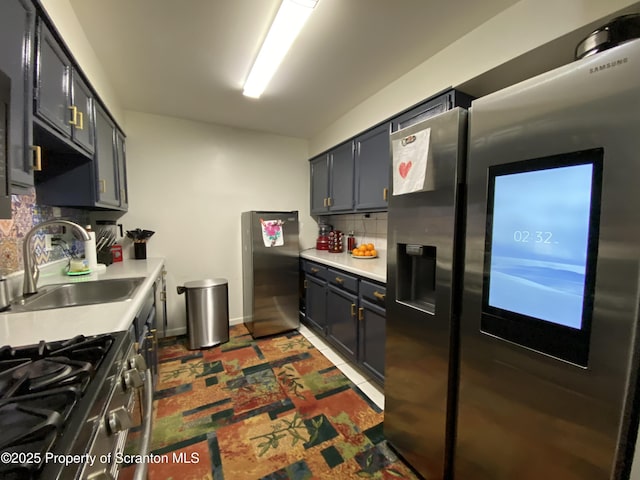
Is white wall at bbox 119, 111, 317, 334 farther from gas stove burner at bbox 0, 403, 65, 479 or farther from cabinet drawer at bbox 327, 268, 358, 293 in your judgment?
gas stove burner at bbox 0, 403, 65, 479

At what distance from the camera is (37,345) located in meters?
0.79

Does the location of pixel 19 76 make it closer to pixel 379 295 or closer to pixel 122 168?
pixel 122 168

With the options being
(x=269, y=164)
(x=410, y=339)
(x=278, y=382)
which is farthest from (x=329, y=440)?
(x=269, y=164)

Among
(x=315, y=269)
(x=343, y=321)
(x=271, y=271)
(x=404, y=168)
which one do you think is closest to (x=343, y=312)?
(x=343, y=321)

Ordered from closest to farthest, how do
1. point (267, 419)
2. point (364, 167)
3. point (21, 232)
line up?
point (21, 232), point (267, 419), point (364, 167)

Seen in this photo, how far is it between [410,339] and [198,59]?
2.31m

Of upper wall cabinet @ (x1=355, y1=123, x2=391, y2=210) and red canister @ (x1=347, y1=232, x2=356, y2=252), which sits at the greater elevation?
upper wall cabinet @ (x1=355, y1=123, x2=391, y2=210)

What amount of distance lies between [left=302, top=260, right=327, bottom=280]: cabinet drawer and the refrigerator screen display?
1758 mm

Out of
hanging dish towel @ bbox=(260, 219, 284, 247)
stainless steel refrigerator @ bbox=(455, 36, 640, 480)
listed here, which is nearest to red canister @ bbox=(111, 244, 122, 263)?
hanging dish towel @ bbox=(260, 219, 284, 247)

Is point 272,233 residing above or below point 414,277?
above

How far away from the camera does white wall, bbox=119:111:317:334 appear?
9.14 ft

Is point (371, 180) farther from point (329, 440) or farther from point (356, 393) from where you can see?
point (329, 440)

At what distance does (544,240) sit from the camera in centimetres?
84

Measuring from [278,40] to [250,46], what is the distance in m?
0.24
